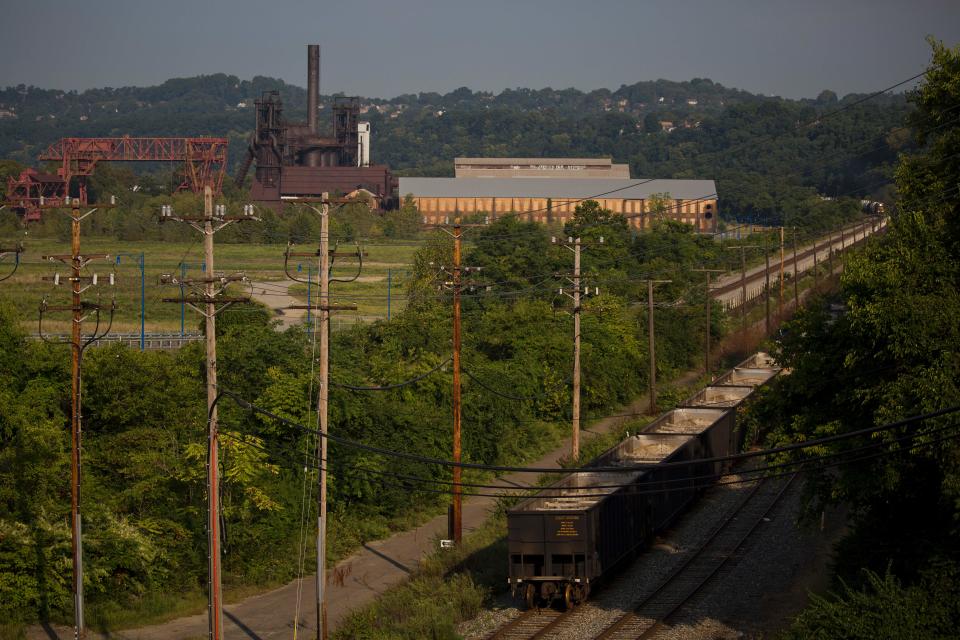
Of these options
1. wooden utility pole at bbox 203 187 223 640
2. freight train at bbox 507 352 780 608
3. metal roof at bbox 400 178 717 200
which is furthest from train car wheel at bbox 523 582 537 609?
metal roof at bbox 400 178 717 200

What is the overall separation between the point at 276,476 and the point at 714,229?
12991 centimetres

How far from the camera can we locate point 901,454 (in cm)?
1984

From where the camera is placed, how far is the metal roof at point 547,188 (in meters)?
157

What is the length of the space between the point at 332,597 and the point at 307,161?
13869 cm

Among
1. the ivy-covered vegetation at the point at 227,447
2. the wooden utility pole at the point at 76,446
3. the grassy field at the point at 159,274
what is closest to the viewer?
the wooden utility pole at the point at 76,446

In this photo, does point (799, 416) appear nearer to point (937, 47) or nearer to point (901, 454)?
point (901, 454)

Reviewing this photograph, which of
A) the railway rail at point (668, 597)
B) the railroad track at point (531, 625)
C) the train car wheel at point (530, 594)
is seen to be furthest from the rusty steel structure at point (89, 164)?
the railroad track at point (531, 625)

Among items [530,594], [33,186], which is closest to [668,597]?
[530,594]

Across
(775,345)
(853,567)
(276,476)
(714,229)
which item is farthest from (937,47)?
(714,229)

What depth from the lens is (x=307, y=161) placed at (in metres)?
163

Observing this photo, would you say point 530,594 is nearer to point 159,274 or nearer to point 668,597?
point 668,597

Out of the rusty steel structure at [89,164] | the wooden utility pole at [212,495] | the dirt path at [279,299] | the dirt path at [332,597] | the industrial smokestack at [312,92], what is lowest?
the dirt path at [332,597]

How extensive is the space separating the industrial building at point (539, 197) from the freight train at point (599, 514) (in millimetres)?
113898

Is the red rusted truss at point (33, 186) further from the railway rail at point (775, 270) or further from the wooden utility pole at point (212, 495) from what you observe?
the wooden utility pole at point (212, 495)
